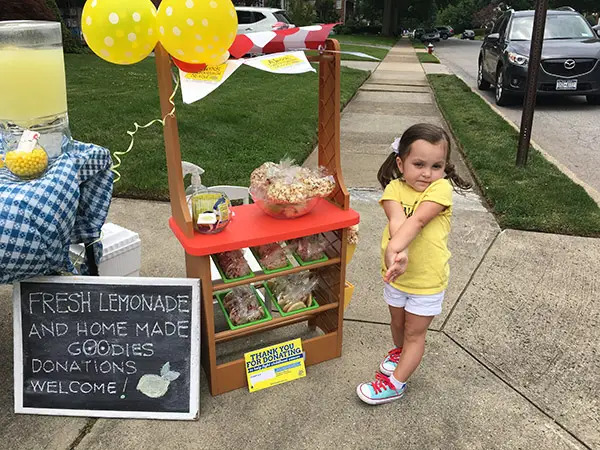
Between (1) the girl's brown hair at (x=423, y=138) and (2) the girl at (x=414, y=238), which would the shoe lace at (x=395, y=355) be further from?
(1) the girl's brown hair at (x=423, y=138)

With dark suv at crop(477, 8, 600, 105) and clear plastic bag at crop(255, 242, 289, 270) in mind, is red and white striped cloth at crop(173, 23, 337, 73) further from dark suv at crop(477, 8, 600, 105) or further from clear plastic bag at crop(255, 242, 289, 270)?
dark suv at crop(477, 8, 600, 105)

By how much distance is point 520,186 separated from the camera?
5348 mm

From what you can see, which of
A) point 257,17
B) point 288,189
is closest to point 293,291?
point 288,189

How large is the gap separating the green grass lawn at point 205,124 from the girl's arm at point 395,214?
296 cm

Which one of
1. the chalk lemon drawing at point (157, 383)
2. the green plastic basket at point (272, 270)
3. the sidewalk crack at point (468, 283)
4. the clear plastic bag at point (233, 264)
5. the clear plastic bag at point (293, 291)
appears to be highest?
the clear plastic bag at point (233, 264)

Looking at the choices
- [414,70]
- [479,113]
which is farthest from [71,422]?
[414,70]

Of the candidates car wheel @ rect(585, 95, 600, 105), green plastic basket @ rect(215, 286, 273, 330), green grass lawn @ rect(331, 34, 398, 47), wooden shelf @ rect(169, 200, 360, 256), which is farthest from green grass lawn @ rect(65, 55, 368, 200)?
green grass lawn @ rect(331, 34, 398, 47)

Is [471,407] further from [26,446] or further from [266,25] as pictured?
[266,25]

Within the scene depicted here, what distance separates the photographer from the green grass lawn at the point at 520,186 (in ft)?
14.8

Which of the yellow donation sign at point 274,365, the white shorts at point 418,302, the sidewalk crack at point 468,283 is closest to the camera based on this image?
the white shorts at point 418,302

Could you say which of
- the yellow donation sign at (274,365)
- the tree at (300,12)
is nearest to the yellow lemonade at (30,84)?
the yellow donation sign at (274,365)

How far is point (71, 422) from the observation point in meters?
2.36

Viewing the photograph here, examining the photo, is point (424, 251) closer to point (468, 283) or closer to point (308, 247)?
point (308, 247)

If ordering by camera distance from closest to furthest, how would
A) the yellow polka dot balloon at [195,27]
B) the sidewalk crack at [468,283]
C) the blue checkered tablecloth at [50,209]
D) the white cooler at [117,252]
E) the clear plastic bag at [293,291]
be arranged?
the yellow polka dot balloon at [195,27] → the blue checkered tablecloth at [50,209] → the clear plastic bag at [293,291] → the white cooler at [117,252] → the sidewalk crack at [468,283]
